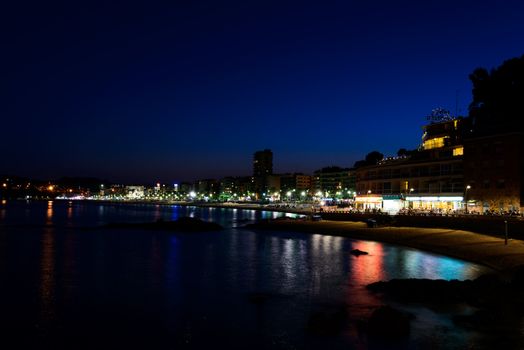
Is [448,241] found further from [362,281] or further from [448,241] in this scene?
[362,281]

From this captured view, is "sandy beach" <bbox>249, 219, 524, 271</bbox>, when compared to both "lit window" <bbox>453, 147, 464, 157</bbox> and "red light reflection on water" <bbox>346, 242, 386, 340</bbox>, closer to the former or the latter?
"red light reflection on water" <bbox>346, 242, 386, 340</bbox>

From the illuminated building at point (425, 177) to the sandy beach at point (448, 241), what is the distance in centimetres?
1715

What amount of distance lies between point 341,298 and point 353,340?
23.8 feet

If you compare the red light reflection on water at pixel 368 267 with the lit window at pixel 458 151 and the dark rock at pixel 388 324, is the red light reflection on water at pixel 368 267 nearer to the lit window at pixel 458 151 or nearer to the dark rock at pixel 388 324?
the dark rock at pixel 388 324

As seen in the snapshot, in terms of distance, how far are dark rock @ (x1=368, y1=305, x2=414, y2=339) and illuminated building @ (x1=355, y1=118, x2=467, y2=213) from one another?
5736 cm

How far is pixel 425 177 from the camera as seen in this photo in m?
81.1

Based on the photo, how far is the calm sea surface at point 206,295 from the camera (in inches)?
731

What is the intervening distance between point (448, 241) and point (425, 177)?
133ft

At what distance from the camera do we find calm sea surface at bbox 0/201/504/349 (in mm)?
18566

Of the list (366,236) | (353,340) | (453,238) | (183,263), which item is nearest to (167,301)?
(353,340)

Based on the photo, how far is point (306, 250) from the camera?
4691 cm

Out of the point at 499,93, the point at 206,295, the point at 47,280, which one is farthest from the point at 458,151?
the point at 47,280

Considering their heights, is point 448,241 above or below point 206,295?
above

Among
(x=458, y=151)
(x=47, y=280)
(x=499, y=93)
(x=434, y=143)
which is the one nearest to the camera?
(x=47, y=280)
